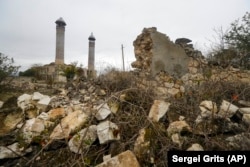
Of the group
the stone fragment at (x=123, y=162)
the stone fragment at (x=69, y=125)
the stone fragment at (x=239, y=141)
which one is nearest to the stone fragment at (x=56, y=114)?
the stone fragment at (x=69, y=125)

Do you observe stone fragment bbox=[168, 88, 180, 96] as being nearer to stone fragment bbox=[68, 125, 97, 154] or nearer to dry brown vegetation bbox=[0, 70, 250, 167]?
dry brown vegetation bbox=[0, 70, 250, 167]

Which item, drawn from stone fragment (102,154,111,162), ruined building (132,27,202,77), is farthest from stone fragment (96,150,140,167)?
ruined building (132,27,202,77)

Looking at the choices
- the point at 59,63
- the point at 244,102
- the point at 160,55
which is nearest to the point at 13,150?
the point at 244,102

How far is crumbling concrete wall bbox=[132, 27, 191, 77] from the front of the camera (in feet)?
21.4

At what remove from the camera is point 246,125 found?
3.29 m

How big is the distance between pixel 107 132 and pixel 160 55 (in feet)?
12.2

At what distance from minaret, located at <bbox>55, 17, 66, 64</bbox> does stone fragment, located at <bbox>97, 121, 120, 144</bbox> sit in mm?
14269

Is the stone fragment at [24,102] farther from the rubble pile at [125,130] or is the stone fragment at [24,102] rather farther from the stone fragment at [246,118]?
the stone fragment at [246,118]

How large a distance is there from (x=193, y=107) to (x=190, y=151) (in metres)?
1.16

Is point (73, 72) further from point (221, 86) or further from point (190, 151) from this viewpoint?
point (190, 151)

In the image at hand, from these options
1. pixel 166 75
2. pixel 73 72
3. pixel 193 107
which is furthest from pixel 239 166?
pixel 73 72

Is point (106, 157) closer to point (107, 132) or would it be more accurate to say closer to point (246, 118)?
point (107, 132)

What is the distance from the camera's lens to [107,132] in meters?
3.30

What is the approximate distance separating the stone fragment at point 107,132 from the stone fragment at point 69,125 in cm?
39
